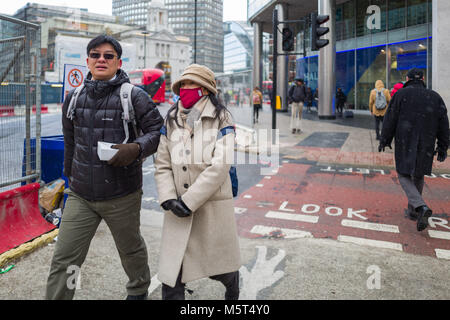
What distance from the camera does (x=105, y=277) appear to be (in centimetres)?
367

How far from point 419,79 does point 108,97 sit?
430 cm

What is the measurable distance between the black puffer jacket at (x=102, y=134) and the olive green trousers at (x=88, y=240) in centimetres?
8

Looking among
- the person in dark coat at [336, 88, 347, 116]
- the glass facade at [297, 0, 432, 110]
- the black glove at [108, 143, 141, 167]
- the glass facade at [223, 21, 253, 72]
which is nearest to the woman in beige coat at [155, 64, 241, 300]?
the black glove at [108, 143, 141, 167]

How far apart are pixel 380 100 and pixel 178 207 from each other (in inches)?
453

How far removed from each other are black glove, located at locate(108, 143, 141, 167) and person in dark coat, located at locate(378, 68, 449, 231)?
3.87 m

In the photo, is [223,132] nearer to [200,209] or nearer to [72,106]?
[200,209]

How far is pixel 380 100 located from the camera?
1270 centimetres

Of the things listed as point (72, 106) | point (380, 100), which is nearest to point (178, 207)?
point (72, 106)

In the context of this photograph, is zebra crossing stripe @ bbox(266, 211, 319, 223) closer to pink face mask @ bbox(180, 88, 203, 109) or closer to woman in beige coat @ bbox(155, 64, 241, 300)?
woman in beige coat @ bbox(155, 64, 241, 300)

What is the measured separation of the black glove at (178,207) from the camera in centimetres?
254

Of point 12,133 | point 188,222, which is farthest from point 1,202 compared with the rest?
point 188,222

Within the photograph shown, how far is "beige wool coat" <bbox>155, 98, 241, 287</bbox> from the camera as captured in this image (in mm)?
2621

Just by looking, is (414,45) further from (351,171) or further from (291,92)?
(351,171)
